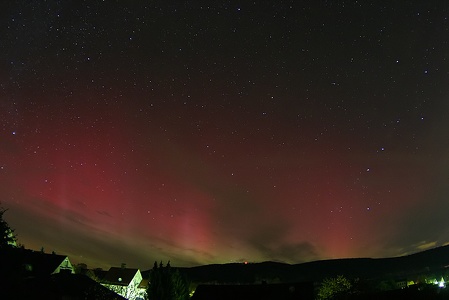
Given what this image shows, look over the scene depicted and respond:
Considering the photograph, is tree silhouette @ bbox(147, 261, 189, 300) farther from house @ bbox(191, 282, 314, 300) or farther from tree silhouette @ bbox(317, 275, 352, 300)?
tree silhouette @ bbox(317, 275, 352, 300)

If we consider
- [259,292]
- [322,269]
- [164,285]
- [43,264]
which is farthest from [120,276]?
[322,269]

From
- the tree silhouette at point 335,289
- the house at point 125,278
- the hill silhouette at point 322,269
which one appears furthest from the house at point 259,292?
the hill silhouette at point 322,269

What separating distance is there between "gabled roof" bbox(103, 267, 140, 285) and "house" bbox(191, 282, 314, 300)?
31899 millimetres

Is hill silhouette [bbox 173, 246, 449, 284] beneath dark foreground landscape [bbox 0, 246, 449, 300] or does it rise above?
above

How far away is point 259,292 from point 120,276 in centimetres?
4339

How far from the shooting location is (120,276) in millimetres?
79875

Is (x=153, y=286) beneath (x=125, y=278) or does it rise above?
beneath

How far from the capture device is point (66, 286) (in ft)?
137

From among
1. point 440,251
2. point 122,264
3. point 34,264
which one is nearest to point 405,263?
point 440,251

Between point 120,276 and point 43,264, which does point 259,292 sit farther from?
point 120,276

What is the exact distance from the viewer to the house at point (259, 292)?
43.0 meters

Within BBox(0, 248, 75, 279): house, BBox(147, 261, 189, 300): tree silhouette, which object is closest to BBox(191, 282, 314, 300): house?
BBox(147, 261, 189, 300): tree silhouette

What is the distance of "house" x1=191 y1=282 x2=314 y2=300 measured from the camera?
42969 millimetres

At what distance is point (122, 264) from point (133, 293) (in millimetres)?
22051
